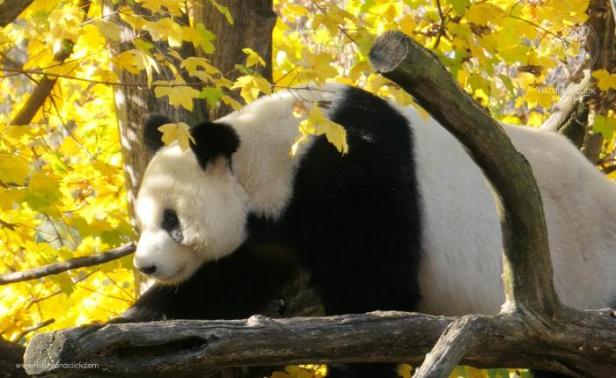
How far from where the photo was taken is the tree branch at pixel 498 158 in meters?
2.37

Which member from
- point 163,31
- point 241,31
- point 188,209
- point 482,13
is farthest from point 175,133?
point 482,13

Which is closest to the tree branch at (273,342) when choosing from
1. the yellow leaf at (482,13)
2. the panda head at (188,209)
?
the panda head at (188,209)

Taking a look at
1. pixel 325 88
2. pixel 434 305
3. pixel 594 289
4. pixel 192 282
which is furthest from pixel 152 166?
pixel 594 289

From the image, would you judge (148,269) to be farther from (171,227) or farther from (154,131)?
(154,131)

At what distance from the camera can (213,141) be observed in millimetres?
4188

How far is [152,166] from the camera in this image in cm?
446

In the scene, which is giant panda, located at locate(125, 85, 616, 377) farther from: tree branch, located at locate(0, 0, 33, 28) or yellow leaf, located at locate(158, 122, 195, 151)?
tree branch, located at locate(0, 0, 33, 28)

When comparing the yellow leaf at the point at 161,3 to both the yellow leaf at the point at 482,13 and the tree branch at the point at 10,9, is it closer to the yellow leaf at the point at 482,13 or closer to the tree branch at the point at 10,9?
the tree branch at the point at 10,9

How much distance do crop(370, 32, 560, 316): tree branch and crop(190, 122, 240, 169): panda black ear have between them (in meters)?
1.62

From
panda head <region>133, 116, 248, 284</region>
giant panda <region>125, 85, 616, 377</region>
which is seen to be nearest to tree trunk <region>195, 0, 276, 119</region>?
giant panda <region>125, 85, 616, 377</region>

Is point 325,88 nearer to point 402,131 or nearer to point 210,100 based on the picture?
point 402,131

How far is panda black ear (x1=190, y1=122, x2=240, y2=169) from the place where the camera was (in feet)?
13.6

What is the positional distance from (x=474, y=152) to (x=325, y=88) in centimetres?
185

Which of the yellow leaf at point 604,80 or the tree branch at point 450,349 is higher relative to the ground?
the yellow leaf at point 604,80
